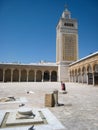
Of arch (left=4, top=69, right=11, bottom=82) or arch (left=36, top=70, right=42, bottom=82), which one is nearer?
arch (left=4, top=69, right=11, bottom=82)

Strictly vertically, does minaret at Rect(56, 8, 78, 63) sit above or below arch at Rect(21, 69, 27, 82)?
above

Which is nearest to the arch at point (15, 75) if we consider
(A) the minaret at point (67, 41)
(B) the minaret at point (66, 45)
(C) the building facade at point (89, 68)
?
(B) the minaret at point (66, 45)

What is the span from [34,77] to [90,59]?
855 inches

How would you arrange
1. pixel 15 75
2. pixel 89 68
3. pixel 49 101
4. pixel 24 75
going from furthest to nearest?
pixel 24 75, pixel 15 75, pixel 89 68, pixel 49 101

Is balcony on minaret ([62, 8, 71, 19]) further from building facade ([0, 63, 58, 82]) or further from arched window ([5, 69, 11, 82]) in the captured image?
arched window ([5, 69, 11, 82])

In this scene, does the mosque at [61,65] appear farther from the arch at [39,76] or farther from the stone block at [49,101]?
the stone block at [49,101]

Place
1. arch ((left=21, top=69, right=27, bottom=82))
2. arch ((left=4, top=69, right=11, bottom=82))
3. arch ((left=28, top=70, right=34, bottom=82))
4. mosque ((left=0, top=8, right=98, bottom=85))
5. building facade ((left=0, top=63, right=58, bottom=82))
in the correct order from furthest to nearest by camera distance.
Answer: arch ((left=28, top=70, right=34, bottom=82)) → arch ((left=21, top=69, right=27, bottom=82)) → arch ((left=4, top=69, right=11, bottom=82)) → mosque ((left=0, top=8, right=98, bottom=85)) → building facade ((left=0, top=63, right=58, bottom=82))

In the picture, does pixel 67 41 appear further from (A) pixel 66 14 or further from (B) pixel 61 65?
(A) pixel 66 14

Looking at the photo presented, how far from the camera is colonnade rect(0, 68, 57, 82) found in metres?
38.9

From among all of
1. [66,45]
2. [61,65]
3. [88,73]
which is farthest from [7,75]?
[88,73]

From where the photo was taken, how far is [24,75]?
42.2m

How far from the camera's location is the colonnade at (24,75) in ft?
128

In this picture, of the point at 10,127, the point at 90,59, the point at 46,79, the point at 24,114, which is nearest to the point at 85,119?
the point at 24,114

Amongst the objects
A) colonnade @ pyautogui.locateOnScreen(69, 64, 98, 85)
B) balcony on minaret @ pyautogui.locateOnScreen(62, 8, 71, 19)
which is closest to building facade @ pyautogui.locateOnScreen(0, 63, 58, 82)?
colonnade @ pyautogui.locateOnScreen(69, 64, 98, 85)
